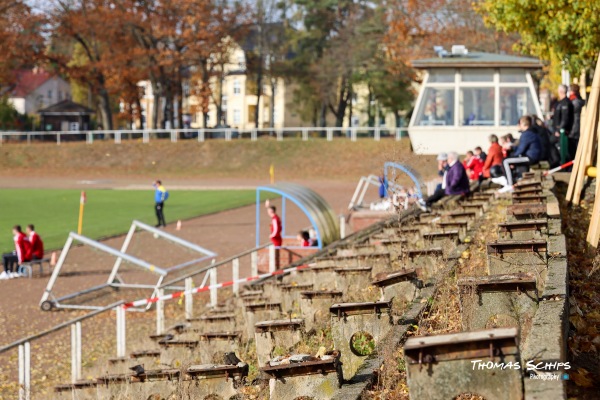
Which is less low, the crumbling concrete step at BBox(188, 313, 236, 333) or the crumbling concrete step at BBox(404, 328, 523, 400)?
the crumbling concrete step at BBox(404, 328, 523, 400)

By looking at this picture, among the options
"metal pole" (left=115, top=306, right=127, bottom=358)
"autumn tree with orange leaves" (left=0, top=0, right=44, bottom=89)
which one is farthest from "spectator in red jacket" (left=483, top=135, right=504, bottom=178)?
"autumn tree with orange leaves" (left=0, top=0, right=44, bottom=89)

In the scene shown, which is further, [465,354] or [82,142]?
[82,142]

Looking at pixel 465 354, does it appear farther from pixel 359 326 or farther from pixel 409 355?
pixel 359 326

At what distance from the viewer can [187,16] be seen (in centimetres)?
7750

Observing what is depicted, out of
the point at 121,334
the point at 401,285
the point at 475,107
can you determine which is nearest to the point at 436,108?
the point at 475,107

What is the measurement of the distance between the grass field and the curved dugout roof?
813cm

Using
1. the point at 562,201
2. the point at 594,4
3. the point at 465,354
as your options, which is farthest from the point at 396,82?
the point at 465,354

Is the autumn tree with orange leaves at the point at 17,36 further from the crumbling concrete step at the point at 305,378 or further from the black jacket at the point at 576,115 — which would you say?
the crumbling concrete step at the point at 305,378

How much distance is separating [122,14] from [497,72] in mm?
47576

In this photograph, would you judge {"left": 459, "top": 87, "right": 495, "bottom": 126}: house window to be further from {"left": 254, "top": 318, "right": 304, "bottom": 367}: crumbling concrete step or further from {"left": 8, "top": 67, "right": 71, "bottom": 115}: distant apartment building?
{"left": 8, "top": 67, "right": 71, "bottom": 115}: distant apartment building

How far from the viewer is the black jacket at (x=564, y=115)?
20.2 meters

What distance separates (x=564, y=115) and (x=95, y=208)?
96.6ft

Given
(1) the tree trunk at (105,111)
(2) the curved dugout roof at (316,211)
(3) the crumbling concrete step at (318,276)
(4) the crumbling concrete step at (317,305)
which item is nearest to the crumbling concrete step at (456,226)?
(3) the crumbling concrete step at (318,276)

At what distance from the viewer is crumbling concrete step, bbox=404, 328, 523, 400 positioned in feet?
18.5
